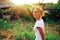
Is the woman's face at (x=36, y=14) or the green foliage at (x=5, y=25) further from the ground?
the woman's face at (x=36, y=14)

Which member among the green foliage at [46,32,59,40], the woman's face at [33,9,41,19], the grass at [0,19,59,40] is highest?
the woman's face at [33,9,41,19]

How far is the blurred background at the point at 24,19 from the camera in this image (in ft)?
7.75

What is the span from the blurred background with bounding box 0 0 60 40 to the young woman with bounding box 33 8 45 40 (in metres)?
0.05

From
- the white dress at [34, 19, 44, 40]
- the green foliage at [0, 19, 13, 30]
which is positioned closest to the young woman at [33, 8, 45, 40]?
the white dress at [34, 19, 44, 40]

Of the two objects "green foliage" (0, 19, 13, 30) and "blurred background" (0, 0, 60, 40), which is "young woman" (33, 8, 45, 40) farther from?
"green foliage" (0, 19, 13, 30)

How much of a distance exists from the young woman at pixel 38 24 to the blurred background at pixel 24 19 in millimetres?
47

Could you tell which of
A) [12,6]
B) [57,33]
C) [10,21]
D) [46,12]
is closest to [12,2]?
[12,6]

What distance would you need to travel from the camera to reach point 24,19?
7.77 ft

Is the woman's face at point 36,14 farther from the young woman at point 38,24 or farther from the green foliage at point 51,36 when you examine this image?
the green foliage at point 51,36

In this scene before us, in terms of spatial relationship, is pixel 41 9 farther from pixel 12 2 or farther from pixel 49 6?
pixel 12 2

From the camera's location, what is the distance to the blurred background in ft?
7.75

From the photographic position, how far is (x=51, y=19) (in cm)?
238

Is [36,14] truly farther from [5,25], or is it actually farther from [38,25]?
[5,25]

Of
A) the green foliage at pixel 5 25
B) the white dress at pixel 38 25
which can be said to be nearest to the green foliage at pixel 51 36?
the white dress at pixel 38 25
